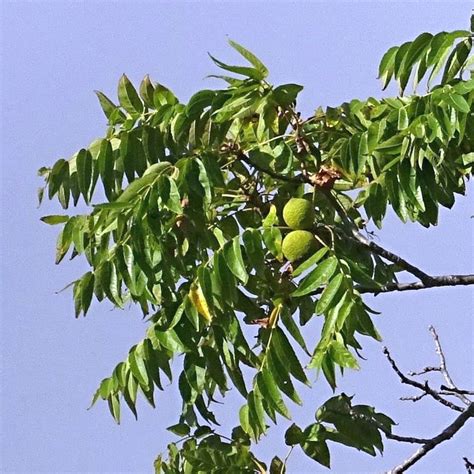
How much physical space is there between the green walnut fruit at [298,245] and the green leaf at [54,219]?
2.89 feet

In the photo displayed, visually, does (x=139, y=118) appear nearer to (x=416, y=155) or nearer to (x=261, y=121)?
(x=261, y=121)

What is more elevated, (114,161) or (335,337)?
(114,161)

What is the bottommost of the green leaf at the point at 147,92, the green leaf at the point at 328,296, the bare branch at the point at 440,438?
the bare branch at the point at 440,438

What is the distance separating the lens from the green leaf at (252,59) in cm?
343

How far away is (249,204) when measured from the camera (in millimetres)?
3635

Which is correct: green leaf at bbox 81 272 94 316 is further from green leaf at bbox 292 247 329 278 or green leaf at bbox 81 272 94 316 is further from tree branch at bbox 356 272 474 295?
tree branch at bbox 356 272 474 295

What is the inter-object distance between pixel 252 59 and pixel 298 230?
0.60 meters

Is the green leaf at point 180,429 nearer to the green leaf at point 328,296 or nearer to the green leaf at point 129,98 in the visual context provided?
the green leaf at point 328,296

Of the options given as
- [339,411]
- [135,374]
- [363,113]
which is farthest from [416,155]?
[135,374]

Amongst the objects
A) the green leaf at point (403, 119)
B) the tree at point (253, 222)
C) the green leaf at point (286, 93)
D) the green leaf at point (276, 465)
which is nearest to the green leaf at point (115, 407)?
the tree at point (253, 222)

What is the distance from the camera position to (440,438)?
11.3 feet

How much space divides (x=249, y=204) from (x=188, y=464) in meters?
0.94

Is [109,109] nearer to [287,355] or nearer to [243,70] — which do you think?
[243,70]

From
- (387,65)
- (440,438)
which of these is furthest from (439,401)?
(387,65)
